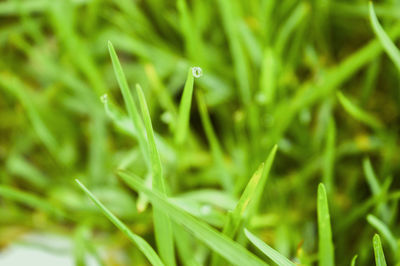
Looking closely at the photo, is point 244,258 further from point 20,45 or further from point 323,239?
point 20,45

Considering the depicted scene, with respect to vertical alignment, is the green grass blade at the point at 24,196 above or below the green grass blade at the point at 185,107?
above

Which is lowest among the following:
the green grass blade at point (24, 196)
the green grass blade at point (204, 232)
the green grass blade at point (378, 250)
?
the green grass blade at point (378, 250)

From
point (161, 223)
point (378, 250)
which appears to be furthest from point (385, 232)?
point (161, 223)

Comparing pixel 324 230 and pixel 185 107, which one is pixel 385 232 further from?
pixel 185 107

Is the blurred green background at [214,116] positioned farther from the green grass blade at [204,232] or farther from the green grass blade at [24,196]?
the green grass blade at [204,232]

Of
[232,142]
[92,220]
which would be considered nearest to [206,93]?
[232,142]

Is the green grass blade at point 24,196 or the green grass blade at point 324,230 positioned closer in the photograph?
the green grass blade at point 324,230

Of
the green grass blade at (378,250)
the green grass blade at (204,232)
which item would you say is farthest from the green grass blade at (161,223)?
the green grass blade at (378,250)
